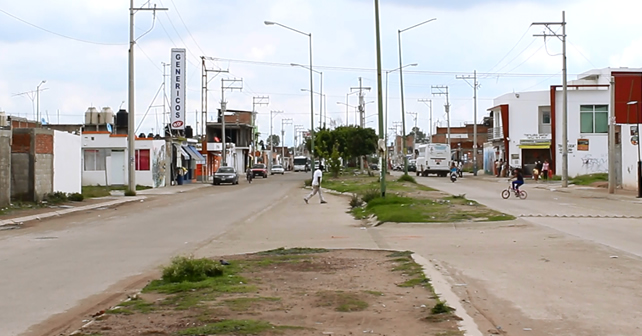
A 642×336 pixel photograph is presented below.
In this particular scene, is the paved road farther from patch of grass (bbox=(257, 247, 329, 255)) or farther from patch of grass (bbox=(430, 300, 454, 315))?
patch of grass (bbox=(430, 300, 454, 315))

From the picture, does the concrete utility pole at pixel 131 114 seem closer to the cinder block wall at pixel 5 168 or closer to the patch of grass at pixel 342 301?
the cinder block wall at pixel 5 168

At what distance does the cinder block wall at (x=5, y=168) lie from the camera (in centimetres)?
3014

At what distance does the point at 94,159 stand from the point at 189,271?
47178 mm

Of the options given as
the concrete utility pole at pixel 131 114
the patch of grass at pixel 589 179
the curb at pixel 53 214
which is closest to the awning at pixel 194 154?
the concrete utility pole at pixel 131 114

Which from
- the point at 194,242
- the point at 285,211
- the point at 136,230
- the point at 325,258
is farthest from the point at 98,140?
the point at 325,258

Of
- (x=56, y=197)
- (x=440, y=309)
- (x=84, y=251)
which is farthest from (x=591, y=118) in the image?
(x=440, y=309)

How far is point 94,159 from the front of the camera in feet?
184

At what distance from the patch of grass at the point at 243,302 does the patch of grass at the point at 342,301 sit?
0.61 meters

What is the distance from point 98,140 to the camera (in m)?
55.3

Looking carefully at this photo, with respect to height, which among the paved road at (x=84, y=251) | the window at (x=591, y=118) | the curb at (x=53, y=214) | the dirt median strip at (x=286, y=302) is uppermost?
the window at (x=591, y=118)

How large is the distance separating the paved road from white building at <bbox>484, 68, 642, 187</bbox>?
38220mm

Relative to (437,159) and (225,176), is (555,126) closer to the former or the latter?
(437,159)

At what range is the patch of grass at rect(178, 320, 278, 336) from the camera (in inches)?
296

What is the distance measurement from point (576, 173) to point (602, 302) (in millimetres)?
62124
